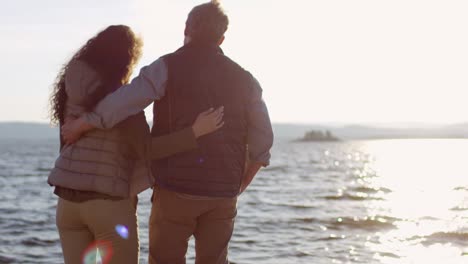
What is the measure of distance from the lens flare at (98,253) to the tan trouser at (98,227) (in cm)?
1

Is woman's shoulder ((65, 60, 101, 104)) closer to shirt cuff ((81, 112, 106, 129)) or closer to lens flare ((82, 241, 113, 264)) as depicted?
shirt cuff ((81, 112, 106, 129))

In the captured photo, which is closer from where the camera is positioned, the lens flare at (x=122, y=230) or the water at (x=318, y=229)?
the lens flare at (x=122, y=230)

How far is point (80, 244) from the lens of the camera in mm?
3859

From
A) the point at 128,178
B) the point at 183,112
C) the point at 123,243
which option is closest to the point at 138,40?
the point at 183,112

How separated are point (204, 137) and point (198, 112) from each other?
0.14 metres

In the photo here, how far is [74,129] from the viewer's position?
12.3 ft

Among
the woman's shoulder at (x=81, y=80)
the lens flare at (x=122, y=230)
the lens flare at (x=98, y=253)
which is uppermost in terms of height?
the woman's shoulder at (x=81, y=80)

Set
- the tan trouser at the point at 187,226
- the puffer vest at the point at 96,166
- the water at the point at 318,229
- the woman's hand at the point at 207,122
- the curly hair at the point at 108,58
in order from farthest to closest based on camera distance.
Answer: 1. the water at the point at 318,229
2. the tan trouser at the point at 187,226
3. the woman's hand at the point at 207,122
4. the curly hair at the point at 108,58
5. the puffer vest at the point at 96,166

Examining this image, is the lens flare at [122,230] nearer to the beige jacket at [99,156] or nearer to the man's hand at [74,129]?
the beige jacket at [99,156]

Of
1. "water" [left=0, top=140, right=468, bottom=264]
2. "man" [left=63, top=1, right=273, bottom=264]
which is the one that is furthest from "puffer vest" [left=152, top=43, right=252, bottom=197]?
"water" [left=0, top=140, right=468, bottom=264]

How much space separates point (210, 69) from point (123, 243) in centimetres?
106

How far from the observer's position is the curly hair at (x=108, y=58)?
12.4 feet

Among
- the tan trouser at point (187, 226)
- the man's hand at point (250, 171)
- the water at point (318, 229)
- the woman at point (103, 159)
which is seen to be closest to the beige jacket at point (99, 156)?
the woman at point (103, 159)

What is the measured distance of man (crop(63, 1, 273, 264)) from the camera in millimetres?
3957
